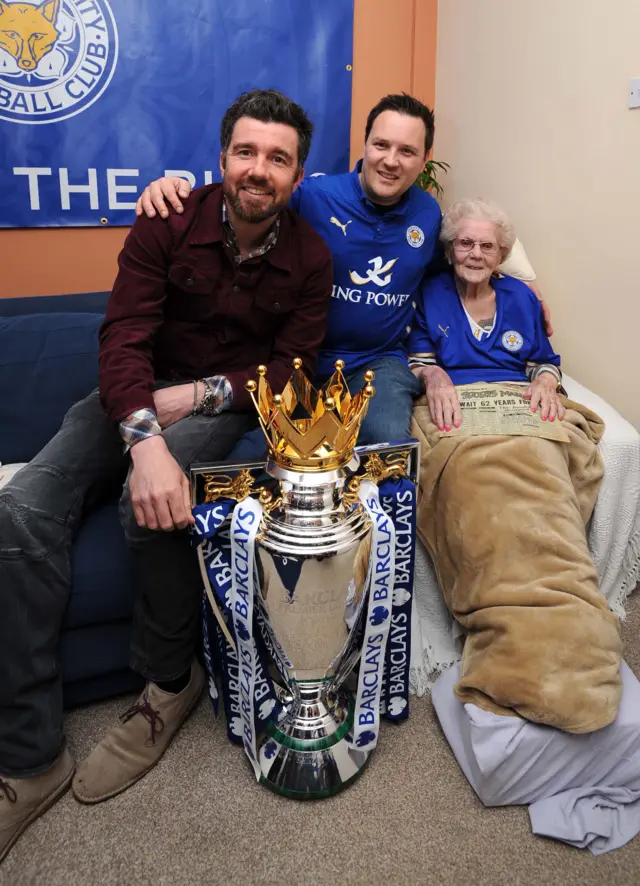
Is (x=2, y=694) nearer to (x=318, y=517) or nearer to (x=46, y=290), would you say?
(x=318, y=517)

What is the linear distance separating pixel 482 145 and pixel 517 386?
1.20m

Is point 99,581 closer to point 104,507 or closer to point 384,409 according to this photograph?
point 104,507

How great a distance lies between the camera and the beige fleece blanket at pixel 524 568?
1.22m

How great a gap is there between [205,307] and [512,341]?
88 cm

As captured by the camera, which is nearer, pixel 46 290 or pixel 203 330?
pixel 203 330

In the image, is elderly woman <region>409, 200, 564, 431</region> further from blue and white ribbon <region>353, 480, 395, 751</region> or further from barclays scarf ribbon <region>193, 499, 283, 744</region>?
barclays scarf ribbon <region>193, 499, 283, 744</region>

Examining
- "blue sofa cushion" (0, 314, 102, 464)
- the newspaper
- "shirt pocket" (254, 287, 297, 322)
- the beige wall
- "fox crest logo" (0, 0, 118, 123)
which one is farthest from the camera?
"fox crest logo" (0, 0, 118, 123)

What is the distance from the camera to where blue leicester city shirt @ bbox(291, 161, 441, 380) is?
1.70m

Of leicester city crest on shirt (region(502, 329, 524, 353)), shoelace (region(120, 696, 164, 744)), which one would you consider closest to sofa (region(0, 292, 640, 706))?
shoelace (region(120, 696, 164, 744))

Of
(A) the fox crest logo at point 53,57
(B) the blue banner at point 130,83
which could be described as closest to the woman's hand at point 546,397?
(B) the blue banner at point 130,83

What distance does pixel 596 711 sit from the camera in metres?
1.19

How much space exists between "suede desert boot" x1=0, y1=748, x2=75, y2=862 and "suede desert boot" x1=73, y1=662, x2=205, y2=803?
4 centimetres

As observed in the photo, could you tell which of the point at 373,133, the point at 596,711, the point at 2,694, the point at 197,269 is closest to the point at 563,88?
the point at 373,133

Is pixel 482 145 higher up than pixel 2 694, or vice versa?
pixel 482 145
